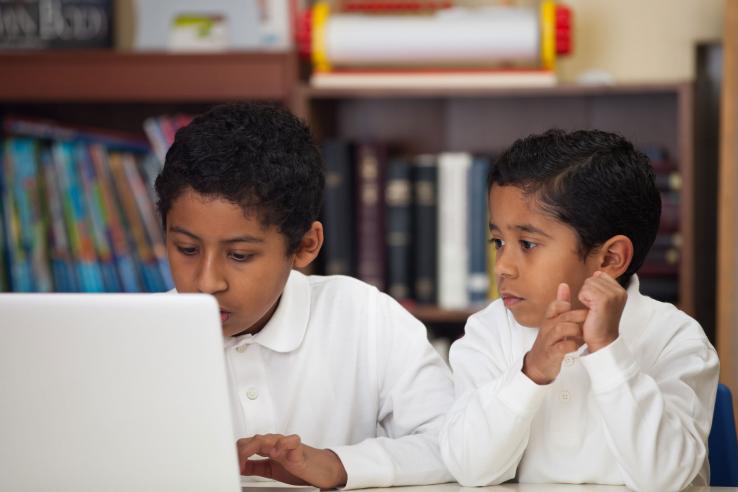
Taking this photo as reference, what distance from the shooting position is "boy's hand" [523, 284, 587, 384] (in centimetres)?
103

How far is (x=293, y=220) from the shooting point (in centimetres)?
123

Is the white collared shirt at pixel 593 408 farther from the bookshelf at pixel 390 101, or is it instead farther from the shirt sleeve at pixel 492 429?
the bookshelf at pixel 390 101

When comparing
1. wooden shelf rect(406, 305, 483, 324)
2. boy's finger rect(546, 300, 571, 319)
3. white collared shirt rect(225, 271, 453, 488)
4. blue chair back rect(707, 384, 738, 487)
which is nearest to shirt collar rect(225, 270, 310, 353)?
white collared shirt rect(225, 271, 453, 488)

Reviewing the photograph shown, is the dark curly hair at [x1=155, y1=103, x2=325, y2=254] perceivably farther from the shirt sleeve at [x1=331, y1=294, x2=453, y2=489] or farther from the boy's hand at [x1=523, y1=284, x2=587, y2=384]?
the boy's hand at [x1=523, y1=284, x2=587, y2=384]

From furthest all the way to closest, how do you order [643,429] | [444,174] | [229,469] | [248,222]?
[444,174] < [248,222] < [643,429] < [229,469]

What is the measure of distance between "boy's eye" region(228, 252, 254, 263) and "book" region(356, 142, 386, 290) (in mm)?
1091

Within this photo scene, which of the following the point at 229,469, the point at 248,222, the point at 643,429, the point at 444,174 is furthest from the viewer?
the point at 444,174

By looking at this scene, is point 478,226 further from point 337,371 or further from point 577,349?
point 577,349

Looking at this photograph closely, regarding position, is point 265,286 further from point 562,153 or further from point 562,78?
point 562,78

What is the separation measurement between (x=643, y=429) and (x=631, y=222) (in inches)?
10.1

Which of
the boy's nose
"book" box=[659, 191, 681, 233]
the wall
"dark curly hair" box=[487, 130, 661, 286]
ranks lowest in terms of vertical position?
"book" box=[659, 191, 681, 233]

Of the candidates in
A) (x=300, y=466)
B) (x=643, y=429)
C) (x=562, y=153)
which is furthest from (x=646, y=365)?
(x=300, y=466)

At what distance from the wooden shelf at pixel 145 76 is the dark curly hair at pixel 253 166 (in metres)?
0.96

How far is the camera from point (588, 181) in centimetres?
116
